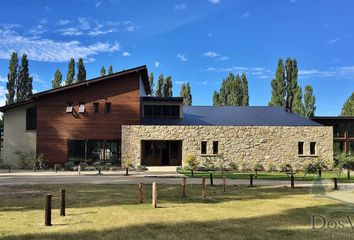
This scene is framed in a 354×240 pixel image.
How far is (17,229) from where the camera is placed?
826cm

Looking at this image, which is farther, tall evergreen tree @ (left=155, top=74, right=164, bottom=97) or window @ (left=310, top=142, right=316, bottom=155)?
tall evergreen tree @ (left=155, top=74, right=164, bottom=97)

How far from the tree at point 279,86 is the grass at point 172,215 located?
38.8 m

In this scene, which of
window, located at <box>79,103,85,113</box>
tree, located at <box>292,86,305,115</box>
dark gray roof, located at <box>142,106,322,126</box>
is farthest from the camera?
tree, located at <box>292,86,305,115</box>

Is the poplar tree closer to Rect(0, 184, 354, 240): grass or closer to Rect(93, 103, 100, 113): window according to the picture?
Rect(93, 103, 100, 113): window

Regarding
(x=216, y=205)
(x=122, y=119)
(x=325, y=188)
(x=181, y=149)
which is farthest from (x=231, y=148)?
(x=216, y=205)

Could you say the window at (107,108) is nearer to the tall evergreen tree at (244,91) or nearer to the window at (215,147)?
the window at (215,147)

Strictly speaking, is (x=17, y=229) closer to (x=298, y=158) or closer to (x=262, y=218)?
(x=262, y=218)

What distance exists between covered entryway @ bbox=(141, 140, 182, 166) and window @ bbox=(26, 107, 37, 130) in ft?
33.7

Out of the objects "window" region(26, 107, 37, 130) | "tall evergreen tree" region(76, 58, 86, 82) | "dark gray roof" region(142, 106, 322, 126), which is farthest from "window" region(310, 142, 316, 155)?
"tall evergreen tree" region(76, 58, 86, 82)

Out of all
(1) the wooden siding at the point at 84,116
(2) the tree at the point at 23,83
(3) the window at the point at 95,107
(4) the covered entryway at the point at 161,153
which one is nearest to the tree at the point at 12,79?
(2) the tree at the point at 23,83

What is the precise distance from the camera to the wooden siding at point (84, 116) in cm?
3033

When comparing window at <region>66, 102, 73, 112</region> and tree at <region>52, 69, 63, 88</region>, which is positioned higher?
tree at <region>52, 69, 63, 88</region>

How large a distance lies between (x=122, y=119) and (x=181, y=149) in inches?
237

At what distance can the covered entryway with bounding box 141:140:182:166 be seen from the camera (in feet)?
106
